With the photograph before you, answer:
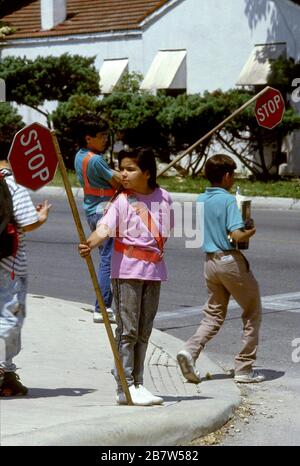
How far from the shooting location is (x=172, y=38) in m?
33.0

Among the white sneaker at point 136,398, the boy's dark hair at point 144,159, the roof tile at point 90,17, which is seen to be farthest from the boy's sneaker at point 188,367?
the roof tile at point 90,17

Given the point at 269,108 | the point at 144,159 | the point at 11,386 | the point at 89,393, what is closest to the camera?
the point at 144,159

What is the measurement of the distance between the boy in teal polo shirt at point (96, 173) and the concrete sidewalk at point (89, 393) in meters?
0.58

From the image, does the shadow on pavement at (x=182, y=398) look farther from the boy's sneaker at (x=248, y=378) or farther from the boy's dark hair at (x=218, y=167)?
the boy's dark hair at (x=218, y=167)

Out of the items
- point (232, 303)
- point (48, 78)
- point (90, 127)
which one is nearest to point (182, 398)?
point (90, 127)

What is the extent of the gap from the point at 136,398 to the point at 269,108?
3199mm

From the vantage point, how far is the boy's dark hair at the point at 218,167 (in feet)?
27.5

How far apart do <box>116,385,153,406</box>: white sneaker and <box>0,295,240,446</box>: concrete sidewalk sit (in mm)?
69

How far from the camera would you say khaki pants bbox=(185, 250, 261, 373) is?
838 cm

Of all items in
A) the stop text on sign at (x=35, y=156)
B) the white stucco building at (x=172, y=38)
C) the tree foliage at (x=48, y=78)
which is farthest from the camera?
the tree foliage at (x=48, y=78)

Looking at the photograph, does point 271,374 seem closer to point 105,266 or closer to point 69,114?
point 105,266

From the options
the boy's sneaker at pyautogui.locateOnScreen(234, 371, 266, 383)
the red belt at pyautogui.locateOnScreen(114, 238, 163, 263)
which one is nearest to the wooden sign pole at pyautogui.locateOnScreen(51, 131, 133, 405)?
the red belt at pyautogui.locateOnScreen(114, 238, 163, 263)

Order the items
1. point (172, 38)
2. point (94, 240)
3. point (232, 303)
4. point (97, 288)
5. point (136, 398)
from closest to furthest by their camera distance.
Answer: point (97, 288) → point (94, 240) → point (136, 398) → point (232, 303) → point (172, 38)
